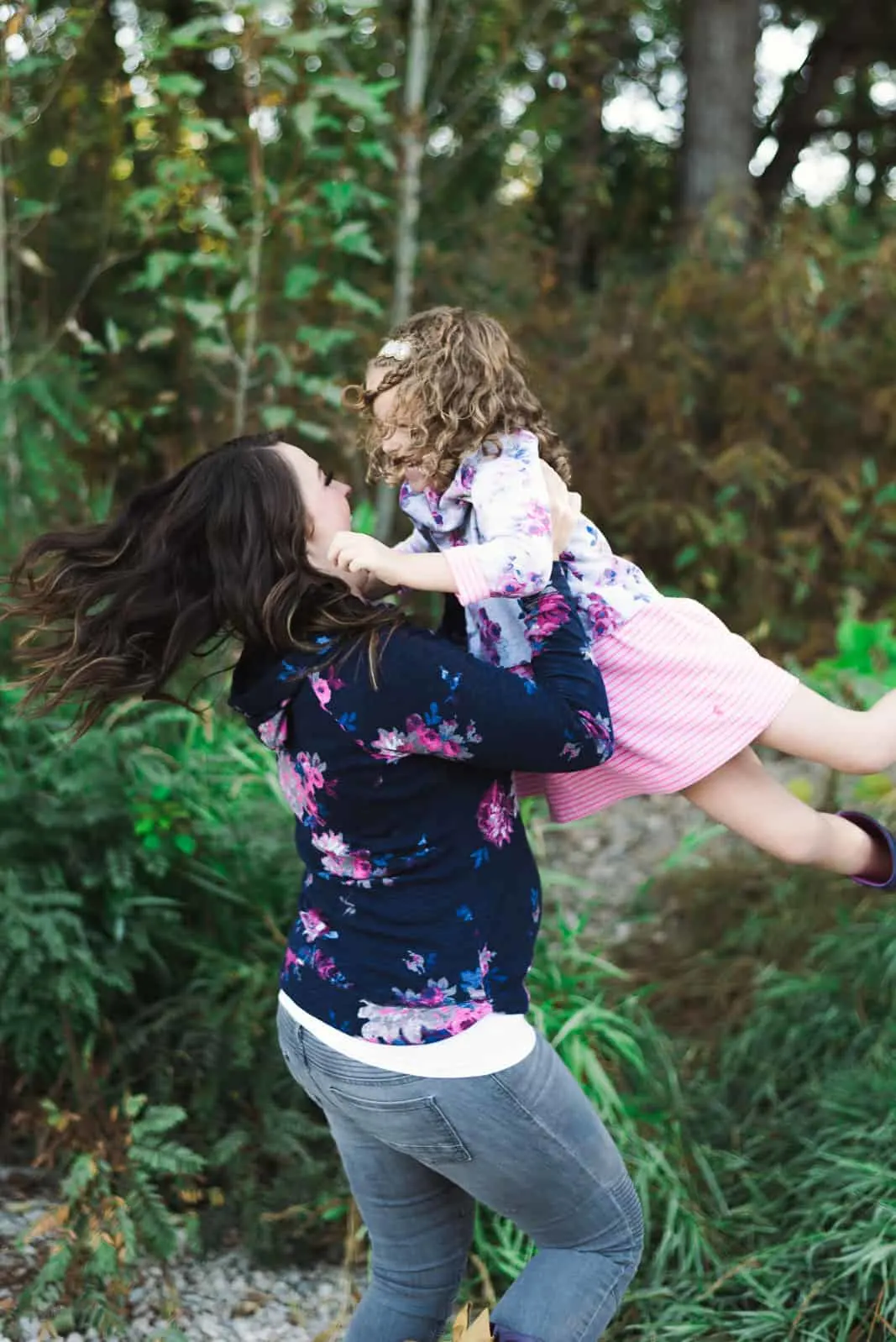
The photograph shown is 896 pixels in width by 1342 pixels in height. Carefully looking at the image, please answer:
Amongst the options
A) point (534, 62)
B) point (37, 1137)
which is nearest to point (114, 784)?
point (37, 1137)

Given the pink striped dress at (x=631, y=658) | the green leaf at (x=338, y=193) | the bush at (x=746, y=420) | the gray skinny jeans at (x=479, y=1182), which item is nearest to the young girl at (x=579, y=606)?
the pink striped dress at (x=631, y=658)

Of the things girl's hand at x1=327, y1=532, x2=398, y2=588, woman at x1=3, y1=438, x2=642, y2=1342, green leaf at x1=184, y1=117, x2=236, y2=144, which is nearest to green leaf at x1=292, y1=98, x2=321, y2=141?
green leaf at x1=184, y1=117, x2=236, y2=144

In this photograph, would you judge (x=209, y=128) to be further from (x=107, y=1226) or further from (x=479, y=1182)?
(x=479, y=1182)

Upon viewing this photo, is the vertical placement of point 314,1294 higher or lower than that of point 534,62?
lower

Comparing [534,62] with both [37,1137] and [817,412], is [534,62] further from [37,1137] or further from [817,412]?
[37,1137]

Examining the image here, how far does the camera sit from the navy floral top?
150 centimetres

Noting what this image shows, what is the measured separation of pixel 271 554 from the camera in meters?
1.60

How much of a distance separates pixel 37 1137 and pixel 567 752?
182 cm

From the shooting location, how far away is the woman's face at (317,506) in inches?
63.9

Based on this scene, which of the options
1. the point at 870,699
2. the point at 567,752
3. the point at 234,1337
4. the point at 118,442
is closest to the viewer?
the point at 567,752

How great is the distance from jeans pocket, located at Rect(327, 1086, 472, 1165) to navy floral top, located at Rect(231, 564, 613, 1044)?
80 millimetres

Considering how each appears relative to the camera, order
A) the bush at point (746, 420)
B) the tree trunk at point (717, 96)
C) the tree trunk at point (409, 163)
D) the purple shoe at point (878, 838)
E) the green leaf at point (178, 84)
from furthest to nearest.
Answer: the tree trunk at point (717, 96) → the bush at point (746, 420) → the tree trunk at point (409, 163) → the green leaf at point (178, 84) → the purple shoe at point (878, 838)

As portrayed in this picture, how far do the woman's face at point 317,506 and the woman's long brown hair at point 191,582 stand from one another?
0.04 ft

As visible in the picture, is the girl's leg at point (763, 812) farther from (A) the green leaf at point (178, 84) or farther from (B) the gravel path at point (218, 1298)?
(A) the green leaf at point (178, 84)
